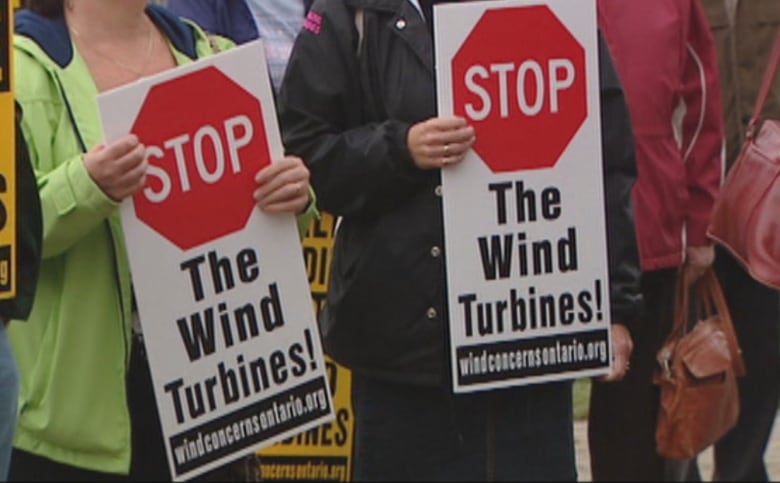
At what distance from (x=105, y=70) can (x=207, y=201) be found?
41 centimetres

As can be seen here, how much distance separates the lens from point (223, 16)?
5977mm

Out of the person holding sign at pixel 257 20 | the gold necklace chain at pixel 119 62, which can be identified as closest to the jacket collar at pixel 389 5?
the gold necklace chain at pixel 119 62

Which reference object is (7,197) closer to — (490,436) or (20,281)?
(20,281)

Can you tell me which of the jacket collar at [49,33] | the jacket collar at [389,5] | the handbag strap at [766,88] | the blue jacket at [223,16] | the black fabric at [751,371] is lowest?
the black fabric at [751,371]

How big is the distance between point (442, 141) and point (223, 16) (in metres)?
1.36

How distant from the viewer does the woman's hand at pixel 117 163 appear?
4.53m

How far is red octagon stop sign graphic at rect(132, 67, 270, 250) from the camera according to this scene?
462cm

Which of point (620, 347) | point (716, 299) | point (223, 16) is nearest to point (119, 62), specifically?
point (223, 16)

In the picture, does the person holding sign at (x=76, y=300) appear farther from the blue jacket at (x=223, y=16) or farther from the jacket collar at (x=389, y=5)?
the blue jacket at (x=223, y=16)

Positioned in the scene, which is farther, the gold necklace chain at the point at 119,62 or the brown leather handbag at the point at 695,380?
the brown leather handbag at the point at 695,380

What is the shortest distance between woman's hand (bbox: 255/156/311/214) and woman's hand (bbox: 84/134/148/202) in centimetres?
31

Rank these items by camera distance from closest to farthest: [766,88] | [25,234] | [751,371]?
1. [25,234]
2. [766,88]
3. [751,371]

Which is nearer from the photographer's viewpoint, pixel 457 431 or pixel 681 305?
pixel 457 431

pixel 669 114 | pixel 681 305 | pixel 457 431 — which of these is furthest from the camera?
pixel 681 305
